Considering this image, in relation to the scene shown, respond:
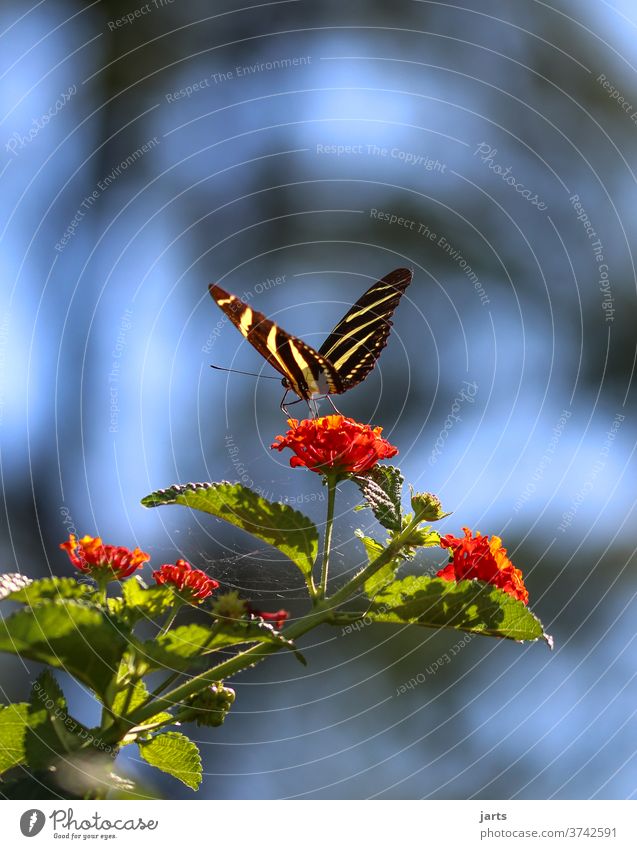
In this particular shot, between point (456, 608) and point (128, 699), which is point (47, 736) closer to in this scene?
point (128, 699)

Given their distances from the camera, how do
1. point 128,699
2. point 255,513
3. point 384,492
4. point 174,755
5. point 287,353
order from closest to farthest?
point 128,699
point 174,755
point 255,513
point 384,492
point 287,353

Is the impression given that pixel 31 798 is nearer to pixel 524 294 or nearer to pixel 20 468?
pixel 20 468

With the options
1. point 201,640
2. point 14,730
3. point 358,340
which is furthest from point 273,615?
point 358,340

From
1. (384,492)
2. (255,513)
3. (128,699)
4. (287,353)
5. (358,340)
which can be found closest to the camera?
(128,699)

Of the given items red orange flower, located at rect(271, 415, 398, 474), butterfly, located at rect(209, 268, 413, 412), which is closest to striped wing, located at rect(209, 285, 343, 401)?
butterfly, located at rect(209, 268, 413, 412)

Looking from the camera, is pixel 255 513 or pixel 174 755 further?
pixel 255 513

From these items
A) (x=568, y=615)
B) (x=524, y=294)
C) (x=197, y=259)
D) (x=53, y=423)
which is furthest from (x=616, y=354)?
(x=53, y=423)
